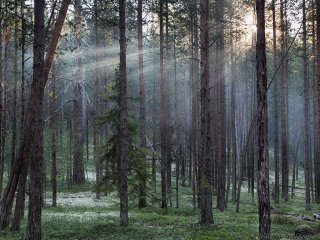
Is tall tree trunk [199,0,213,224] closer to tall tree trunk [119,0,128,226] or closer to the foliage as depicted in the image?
tall tree trunk [119,0,128,226]

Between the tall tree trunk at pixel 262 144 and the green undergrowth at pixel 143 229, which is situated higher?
the tall tree trunk at pixel 262 144

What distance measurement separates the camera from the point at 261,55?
10.3 m

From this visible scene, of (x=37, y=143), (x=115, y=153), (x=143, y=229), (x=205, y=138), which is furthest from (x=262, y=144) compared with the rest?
(x=115, y=153)

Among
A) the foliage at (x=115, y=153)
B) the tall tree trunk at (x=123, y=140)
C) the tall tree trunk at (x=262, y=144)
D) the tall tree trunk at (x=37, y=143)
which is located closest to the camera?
the tall tree trunk at (x=37, y=143)

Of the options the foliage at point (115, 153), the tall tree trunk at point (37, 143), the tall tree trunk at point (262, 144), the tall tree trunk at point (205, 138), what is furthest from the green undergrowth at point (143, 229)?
the tall tree trunk at point (37, 143)

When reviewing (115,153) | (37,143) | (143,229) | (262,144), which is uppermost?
(37,143)

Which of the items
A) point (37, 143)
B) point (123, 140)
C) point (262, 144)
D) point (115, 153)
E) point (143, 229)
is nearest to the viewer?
point (37, 143)

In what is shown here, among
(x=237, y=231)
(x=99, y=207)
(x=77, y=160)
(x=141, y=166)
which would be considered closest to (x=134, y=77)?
(x=77, y=160)

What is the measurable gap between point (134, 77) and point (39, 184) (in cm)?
5030

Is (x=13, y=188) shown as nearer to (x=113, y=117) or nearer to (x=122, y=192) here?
(x=122, y=192)

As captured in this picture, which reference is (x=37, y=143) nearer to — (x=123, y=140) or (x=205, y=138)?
(x=123, y=140)

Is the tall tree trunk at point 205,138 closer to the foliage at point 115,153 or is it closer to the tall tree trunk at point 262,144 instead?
the tall tree trunk at point 262,144

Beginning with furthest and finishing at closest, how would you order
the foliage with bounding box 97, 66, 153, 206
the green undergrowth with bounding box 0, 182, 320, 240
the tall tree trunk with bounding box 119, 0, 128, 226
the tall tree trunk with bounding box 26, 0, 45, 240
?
the foliage with bounding box 97, 66, 153, 206 → the tall tree trunk with bounding box 119, 0, 128, 226 → the green undergrowth with bounding box 0, 182, 320, 240 → the tall tree trunk with bounding box 26, 0, 45, 240

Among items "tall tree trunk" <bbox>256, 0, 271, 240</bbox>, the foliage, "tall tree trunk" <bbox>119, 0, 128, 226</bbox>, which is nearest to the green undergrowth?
"tall tree trunk" <bbox>119, 0, 128, 226</bbox>
